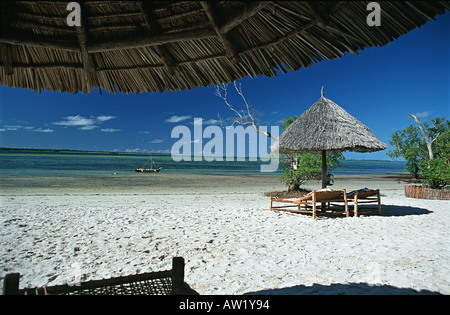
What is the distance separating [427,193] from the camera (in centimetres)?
1024

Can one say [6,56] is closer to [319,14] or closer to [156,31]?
[156,31]

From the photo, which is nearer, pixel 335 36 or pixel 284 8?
pixel 284 8

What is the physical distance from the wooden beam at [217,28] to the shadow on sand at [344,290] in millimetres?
2200

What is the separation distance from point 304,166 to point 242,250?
8.56 meters

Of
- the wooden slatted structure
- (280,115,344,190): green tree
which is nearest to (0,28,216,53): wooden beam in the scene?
the wooden slatted structure

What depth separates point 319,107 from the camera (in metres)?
7.66

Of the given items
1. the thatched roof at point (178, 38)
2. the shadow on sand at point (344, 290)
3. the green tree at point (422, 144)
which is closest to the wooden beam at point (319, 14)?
the thatched roof at point (178, 38)

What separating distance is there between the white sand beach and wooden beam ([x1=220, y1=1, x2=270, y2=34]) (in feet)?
7.82

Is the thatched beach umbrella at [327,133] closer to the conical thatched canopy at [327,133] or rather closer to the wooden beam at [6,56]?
the conical thatched canopy at [327,133]

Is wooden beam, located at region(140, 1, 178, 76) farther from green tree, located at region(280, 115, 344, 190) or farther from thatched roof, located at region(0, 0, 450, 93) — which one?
green tree, located at region(280, 115, 344, 190)

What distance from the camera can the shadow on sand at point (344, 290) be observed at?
2.80 metres
